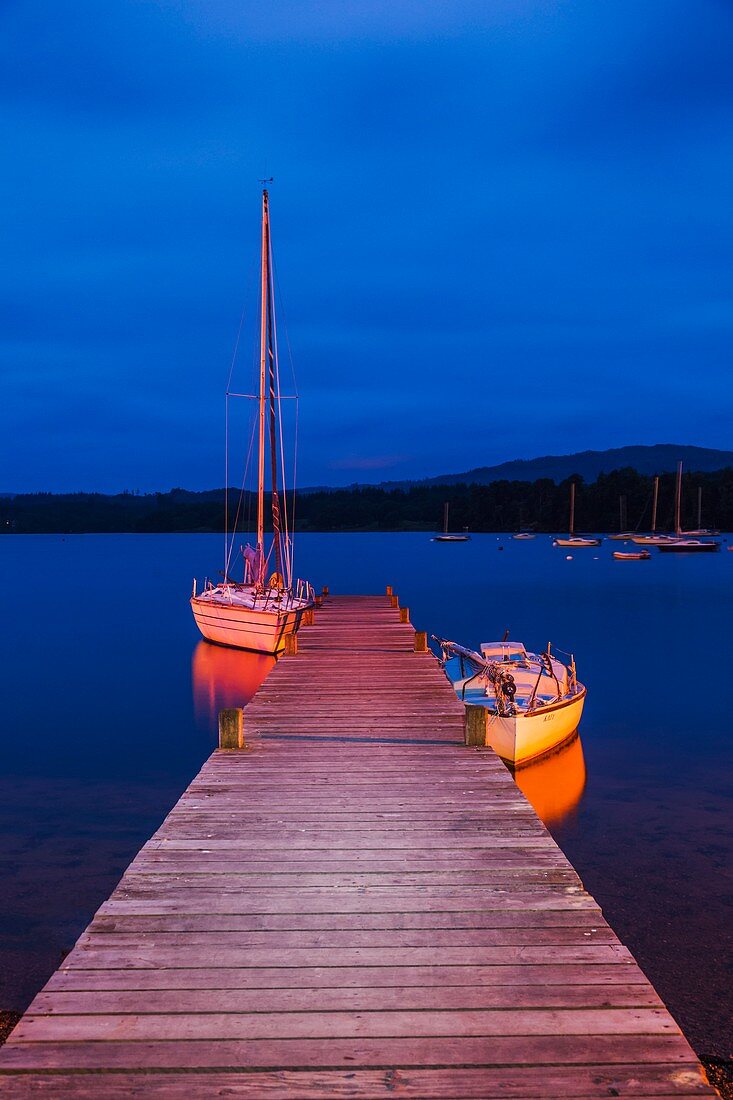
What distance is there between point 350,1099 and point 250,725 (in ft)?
26.3

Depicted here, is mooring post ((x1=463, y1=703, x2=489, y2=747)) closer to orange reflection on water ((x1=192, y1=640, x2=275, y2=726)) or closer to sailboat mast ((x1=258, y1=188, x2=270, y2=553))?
orange reflection on water ((x1=192, y1=640, x2=275, y2=726))

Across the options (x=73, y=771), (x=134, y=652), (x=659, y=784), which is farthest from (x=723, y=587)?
(x=73, y=771)

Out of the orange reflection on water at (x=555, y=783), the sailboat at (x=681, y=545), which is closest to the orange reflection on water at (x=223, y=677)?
the orange reflection on water at (x=555, y=783)

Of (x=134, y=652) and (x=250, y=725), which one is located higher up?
(x=250, y=725)

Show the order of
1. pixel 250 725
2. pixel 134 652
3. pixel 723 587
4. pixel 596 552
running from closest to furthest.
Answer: pixel 250 725 < pixel 134 652 < pixel 723 587 < pixel 596 552

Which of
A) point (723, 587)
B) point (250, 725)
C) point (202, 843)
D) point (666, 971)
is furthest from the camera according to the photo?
point (723, 587)

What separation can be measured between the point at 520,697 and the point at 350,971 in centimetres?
1134

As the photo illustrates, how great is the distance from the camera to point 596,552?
121m

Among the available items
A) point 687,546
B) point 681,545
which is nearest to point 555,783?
point 687,546

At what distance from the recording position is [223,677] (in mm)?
27141

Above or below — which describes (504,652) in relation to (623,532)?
below

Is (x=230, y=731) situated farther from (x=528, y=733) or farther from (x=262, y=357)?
(x=262, y=357)

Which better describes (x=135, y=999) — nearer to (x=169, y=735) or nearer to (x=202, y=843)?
(x=202, y=843)

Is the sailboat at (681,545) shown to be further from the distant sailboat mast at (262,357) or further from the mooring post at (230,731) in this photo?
the mooring post at (230,731)
